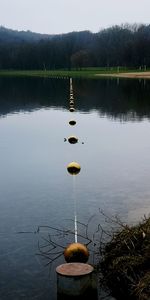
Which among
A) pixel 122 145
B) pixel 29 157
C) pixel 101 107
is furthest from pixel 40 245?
pixel 101 107

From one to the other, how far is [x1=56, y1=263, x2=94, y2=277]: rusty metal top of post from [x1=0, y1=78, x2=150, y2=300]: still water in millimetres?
1095

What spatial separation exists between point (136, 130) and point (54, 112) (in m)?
18.9

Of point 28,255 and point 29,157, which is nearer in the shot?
point 28,255

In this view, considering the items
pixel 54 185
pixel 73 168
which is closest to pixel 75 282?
pixel 54 185

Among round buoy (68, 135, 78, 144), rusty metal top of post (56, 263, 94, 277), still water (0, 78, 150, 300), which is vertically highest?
rusty metal top of post (56, 263, 94, 277)

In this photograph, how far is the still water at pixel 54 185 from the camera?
13125 mm

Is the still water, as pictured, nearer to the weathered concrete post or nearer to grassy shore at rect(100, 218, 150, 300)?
the weathered concrete post

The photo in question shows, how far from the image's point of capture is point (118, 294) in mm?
11547

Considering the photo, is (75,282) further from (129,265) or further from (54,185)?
(54,185)

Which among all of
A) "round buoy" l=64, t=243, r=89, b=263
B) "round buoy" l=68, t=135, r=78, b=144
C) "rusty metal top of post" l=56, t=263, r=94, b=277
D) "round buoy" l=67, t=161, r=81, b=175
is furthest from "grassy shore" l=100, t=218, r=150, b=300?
"round buoy" l=68, t=135, r=78, b=144

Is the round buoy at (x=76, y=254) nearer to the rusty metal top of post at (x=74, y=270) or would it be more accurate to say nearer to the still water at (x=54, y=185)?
the still water at (x=54, y=185)

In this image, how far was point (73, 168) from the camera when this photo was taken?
2461 centimetres

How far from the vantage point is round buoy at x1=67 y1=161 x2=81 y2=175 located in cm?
2419

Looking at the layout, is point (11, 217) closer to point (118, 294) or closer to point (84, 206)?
point (84, 206)
